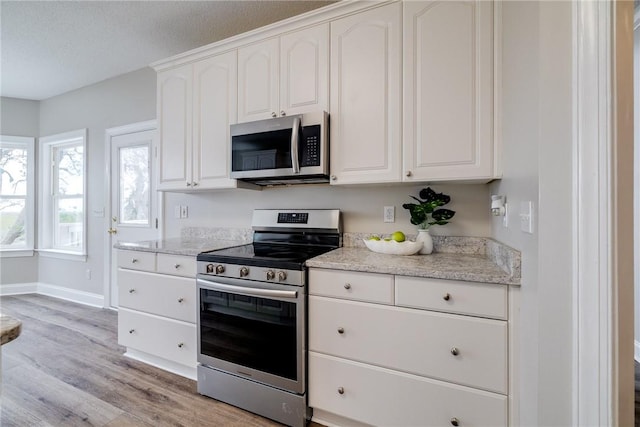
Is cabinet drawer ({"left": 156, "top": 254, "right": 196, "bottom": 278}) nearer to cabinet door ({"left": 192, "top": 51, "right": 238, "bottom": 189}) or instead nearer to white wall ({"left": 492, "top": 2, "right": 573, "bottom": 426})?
cabinet door ({"left": 192, "top": 51, "right": 238, "bottom": 189})

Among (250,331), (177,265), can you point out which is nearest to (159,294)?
(177,265)

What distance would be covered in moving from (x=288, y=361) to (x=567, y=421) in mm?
1198

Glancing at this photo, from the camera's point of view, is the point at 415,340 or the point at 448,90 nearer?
the point at 415,340

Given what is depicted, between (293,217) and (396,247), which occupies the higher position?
(293,217)

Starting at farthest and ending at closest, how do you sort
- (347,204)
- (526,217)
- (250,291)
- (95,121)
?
(95,121)
(347,204)
(250,291)
(526,217)

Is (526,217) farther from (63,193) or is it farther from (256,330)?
(63,193)

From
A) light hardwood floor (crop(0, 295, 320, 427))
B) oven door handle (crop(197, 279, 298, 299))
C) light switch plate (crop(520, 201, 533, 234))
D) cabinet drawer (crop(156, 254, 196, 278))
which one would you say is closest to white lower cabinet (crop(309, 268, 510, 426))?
oven door handle (crop(197, 279, 298, 299))

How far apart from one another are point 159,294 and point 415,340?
1.78 meters

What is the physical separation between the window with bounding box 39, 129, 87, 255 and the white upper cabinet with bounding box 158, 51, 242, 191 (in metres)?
2.10

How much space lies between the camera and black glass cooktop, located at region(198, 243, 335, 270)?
165 centimetres

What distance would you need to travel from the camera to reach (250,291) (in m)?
1.70

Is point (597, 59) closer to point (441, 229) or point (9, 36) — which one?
point (441, 229)

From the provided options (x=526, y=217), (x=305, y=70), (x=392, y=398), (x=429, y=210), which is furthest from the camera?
(x=305, y=70)

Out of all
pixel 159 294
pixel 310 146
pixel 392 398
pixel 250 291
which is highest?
pixel 310 146
